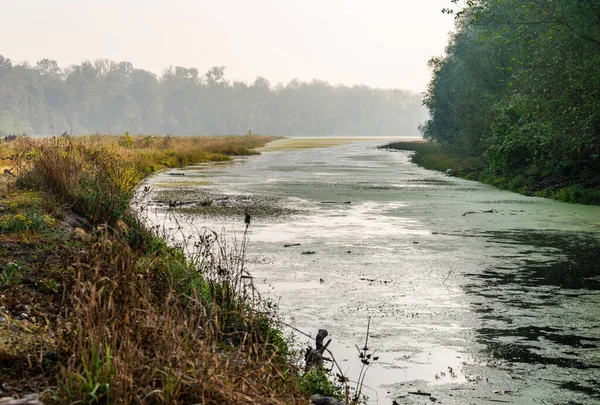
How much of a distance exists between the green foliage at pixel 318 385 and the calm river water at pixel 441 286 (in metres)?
0.28

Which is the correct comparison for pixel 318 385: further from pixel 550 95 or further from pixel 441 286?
pixel 550 95

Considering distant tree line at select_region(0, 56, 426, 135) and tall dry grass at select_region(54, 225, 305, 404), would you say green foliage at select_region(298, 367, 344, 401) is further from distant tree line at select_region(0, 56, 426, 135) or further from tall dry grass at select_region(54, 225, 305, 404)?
distant tree line at select_region(0, 56, 426, 135)

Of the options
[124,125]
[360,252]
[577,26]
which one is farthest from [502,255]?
[124,125]

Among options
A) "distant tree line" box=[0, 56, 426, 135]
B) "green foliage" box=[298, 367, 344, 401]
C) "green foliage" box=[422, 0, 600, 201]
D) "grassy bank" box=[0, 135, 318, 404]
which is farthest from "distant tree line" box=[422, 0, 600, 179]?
"distant tree line" box=[0, 56, 426, 135]

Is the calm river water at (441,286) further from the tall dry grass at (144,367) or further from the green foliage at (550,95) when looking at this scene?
the green foliage at (550,95)

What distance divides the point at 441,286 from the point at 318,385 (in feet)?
14.1

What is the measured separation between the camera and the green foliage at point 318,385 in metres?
5.51

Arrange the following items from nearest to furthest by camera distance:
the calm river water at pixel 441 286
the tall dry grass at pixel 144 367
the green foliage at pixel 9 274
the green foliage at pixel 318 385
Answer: the tall dry grass at pixel 144 367, the green foliage at pixel 318 385, the calm river water at pixel 441 286, the green foliage at pixel 9 274

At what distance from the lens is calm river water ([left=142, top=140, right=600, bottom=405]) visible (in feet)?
20.0

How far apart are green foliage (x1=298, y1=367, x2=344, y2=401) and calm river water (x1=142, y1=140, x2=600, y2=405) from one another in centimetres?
28

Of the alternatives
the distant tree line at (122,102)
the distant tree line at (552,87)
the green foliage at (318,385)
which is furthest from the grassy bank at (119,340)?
the distant tree line at (122,102)

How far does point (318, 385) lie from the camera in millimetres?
5590

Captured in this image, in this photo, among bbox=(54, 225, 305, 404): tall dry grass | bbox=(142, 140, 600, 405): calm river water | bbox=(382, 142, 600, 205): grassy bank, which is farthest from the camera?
bbox=(382, 142, 600, 205): grassy bank

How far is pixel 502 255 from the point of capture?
12.0 metres
